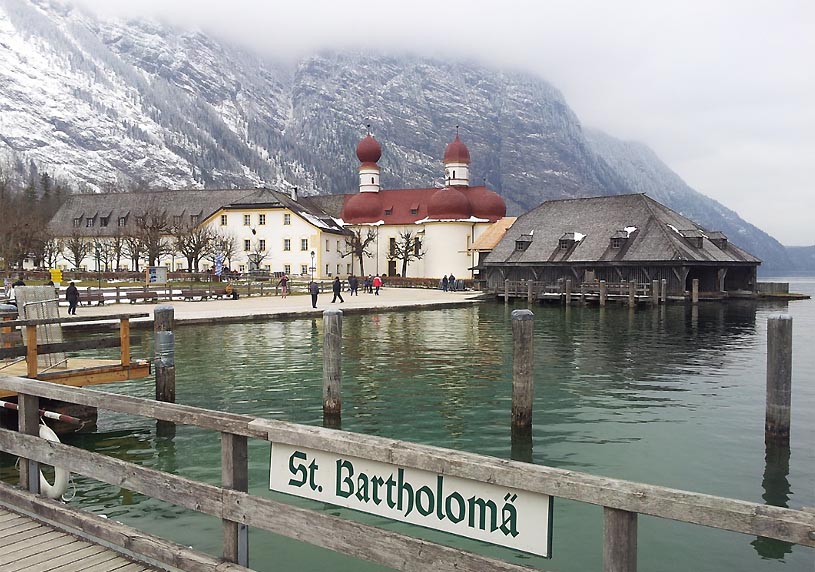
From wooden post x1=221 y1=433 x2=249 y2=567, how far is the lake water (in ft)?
12.0

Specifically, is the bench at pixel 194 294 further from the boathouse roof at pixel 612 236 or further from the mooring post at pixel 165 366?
the mooring post at pixel 165 366

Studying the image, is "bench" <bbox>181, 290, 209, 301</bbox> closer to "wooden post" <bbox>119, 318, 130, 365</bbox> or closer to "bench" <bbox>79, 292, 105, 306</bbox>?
"bench" <bbox>79, 292, 105, 306</bbox>

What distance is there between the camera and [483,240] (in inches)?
3386

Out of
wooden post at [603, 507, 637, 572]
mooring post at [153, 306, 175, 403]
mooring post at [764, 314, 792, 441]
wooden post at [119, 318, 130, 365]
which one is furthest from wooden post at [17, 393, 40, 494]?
mooring post at [764, 314, 792, 441]

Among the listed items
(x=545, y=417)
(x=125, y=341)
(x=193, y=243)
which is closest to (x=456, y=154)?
(x=193, y=243)

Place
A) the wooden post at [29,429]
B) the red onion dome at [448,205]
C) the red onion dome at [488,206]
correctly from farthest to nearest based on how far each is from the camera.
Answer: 1. the red onion dome at [488,206]
2. the red onion dome at [448,205]
3. the wooden post at [29,429]

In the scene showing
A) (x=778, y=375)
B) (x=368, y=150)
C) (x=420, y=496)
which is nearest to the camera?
(x=420, y=496)

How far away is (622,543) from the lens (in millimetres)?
3934

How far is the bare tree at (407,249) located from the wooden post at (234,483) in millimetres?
87926

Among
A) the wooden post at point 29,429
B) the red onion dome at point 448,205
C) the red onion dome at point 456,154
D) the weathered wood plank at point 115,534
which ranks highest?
the red onion dome at point 456,154

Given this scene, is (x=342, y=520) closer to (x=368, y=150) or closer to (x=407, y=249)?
(x=407, y=249)

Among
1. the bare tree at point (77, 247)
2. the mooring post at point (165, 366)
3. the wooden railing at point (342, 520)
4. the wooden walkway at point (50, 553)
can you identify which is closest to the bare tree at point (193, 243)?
the bare tree at point (77, 247)

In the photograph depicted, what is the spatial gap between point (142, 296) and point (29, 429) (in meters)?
40.5

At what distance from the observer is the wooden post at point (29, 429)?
7.20m
